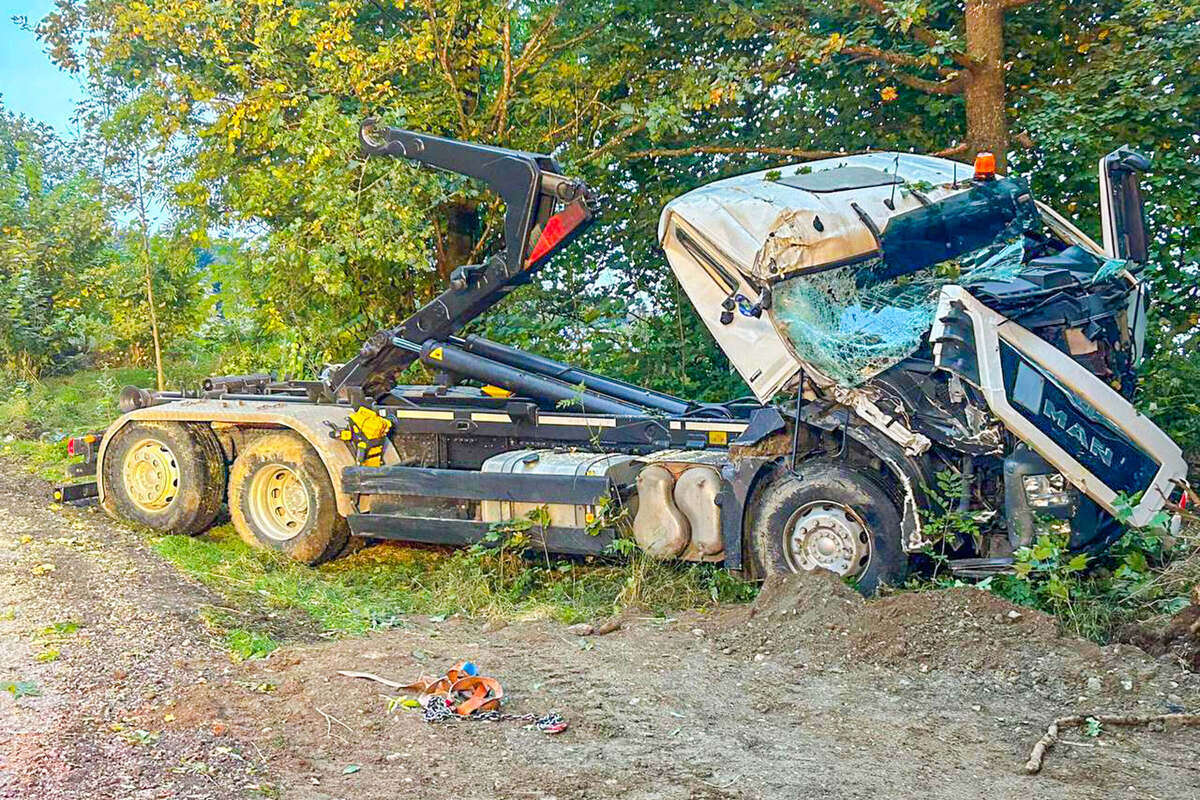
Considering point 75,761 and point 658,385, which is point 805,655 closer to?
point 75,761

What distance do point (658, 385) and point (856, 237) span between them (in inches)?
225

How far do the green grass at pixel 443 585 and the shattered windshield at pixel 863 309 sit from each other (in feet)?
5.32

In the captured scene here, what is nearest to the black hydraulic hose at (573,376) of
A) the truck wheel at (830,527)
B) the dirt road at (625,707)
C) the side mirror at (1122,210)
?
the truck wheel at (830,527)

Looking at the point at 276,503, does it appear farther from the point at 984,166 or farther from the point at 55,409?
the point at 55,409

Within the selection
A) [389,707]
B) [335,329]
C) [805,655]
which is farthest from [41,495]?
[805,655]

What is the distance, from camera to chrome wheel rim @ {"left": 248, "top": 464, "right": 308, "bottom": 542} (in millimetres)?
9359

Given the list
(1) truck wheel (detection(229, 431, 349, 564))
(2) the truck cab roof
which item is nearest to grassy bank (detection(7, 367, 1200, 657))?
(1) truck wheel (detection(229, 431, 349, 564))

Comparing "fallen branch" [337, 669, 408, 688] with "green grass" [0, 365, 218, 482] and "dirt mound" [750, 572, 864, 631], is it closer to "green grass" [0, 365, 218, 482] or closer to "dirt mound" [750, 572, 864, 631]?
"dirt mound" [750, 572, 864, 631]

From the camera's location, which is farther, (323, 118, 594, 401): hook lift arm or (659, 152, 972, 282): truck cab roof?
(323, 118, 594, 401): hook lift arm

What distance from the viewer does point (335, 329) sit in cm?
1353

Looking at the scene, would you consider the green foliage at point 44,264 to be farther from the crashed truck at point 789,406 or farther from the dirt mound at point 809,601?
the dirt mound at point 809,601

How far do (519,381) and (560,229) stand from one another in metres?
1.20

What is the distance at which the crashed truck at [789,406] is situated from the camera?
6535 millimetres

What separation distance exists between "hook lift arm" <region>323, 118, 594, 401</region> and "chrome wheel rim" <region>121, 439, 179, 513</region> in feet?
5.09
